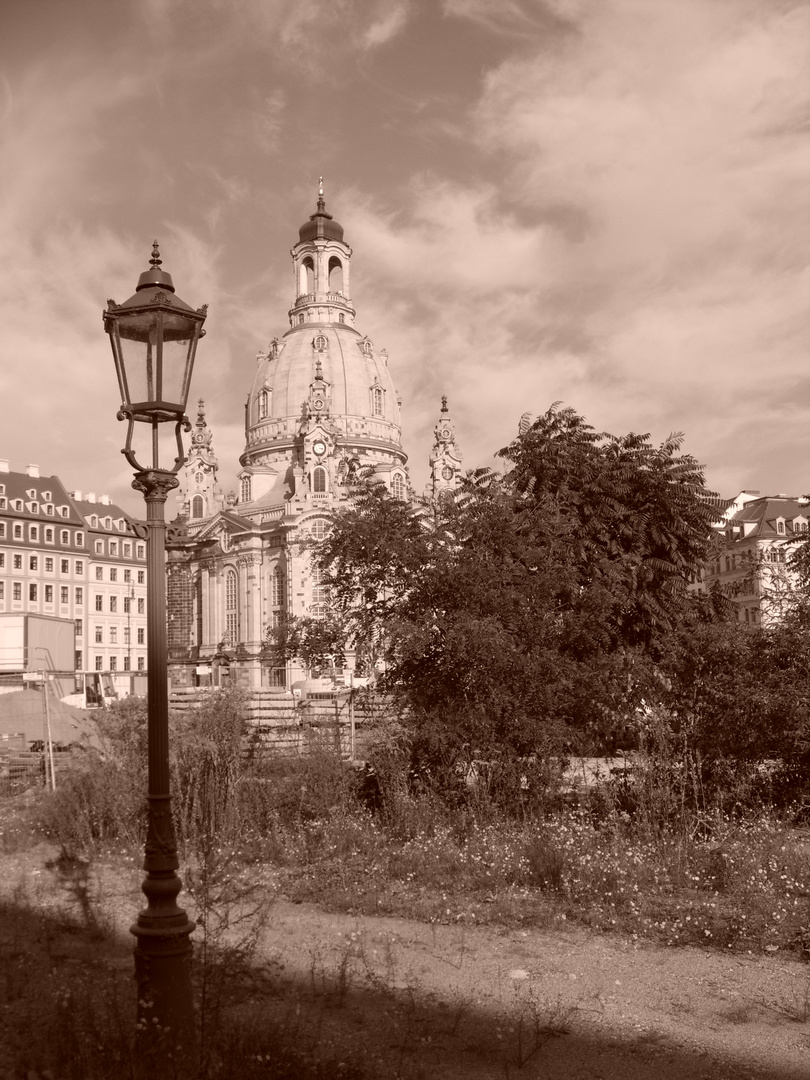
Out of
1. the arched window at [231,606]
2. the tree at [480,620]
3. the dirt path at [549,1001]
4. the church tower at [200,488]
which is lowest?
the dirt path at [549,1001]

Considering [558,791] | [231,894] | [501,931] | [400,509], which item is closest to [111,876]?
[231,894]

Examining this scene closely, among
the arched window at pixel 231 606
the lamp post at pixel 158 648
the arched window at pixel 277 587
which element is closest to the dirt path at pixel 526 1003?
the lamp post at pixel 158 648

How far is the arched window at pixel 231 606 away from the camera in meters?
97.7

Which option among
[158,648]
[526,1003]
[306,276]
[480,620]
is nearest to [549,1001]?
[526,1003]

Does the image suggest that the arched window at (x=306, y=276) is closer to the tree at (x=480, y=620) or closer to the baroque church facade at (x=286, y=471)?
the baroque church facade at (x=286, y=471)

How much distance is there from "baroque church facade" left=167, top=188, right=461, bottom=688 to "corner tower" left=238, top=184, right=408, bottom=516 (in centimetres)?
12

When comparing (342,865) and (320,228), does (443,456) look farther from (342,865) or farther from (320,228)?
(342,865)

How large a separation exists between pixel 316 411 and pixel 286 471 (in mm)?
7293

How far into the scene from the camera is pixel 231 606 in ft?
324

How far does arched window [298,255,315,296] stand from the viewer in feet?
377

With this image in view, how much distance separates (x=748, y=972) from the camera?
8.55m

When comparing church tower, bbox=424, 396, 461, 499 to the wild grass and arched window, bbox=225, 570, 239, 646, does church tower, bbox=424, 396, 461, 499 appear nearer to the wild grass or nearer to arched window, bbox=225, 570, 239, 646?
arched window, bbox=225, 570, 239, 646

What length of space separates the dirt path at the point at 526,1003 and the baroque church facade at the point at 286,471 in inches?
3040

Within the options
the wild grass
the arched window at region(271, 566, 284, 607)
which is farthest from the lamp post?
the arched window at region(271, 566, 284, 607)
